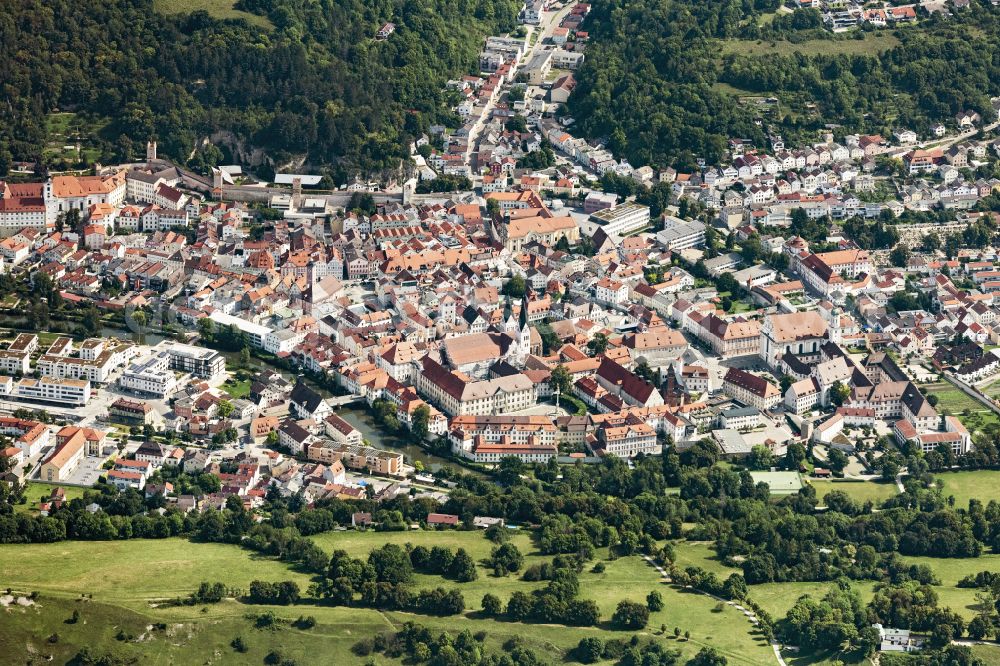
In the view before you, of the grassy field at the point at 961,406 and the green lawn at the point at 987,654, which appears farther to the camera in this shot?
the grassy field at the point at 961,406

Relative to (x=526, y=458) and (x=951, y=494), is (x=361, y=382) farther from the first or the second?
(x=951, y=494)

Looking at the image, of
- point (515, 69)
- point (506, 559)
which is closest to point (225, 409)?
point (506, 559)

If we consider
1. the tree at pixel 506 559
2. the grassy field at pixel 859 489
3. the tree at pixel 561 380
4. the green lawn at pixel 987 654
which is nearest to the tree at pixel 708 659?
the tree at pixel 506 559

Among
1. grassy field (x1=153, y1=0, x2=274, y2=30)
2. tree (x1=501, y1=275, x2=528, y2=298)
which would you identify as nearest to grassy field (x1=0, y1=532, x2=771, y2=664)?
tree (x1=501, y1=275, x2=528, y2=298)

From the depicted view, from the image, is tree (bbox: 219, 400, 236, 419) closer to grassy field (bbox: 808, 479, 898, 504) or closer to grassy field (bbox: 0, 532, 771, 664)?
grassy field (bbox: 0, 532, 771, 664)

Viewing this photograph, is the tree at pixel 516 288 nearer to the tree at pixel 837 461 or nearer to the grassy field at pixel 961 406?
the grassy field at pixel 961 406

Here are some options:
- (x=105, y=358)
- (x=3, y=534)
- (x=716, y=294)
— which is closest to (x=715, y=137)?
(x=716, y=294)

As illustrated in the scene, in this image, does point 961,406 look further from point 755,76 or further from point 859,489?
point 755,76
